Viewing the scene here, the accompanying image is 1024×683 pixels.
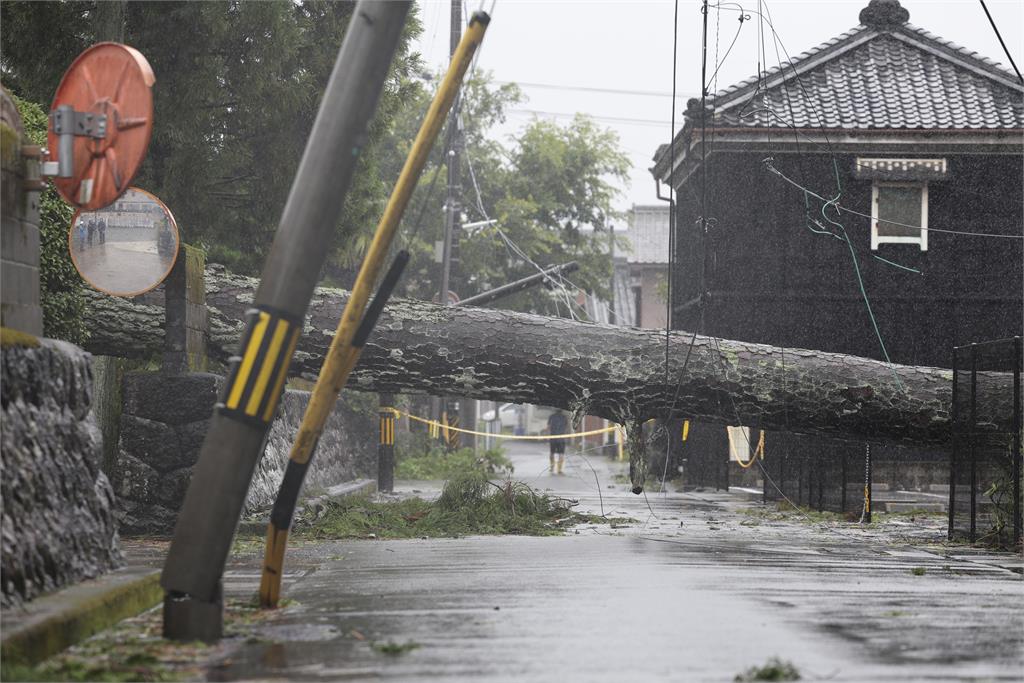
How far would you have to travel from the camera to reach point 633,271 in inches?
1988

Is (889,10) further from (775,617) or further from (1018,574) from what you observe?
(775,617)

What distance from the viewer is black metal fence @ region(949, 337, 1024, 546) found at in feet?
37.4

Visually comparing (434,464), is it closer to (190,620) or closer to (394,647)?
(190,620)

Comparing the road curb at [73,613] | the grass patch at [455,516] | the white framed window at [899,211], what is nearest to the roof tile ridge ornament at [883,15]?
the white framed window at [899,211]

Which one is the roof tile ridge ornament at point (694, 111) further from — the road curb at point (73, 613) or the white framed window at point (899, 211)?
the road curb at point (73, 613)

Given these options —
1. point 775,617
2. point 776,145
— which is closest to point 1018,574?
point 775,617

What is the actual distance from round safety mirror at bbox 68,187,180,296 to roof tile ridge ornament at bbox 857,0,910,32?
19.4 m

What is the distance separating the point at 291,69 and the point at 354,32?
333 inches

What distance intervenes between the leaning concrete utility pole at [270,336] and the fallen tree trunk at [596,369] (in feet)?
20.7

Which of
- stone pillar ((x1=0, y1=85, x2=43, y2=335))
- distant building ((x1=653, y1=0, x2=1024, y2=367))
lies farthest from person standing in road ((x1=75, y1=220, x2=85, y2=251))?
distant building ((x1=653, y1=0, x2=1024, y2=367))

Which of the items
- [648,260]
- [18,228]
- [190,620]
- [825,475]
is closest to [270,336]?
[190,620]

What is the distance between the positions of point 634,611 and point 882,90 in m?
20.3

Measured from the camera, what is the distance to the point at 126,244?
34.1ft

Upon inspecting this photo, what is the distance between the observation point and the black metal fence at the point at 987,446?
11.4 metres
